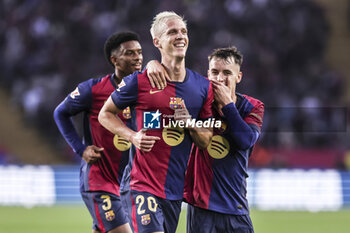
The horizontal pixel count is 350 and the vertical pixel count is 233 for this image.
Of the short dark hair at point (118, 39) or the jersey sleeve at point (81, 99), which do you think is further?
the short dark hair at point (118, 39)

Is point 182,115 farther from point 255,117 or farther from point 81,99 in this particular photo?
point 81,99

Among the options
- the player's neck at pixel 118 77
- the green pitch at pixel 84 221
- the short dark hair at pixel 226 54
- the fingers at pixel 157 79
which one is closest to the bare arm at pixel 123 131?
the fingers at pixel 157 79

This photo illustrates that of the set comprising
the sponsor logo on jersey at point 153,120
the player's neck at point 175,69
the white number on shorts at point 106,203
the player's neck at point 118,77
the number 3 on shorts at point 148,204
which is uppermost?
the player's neck at point 118,77

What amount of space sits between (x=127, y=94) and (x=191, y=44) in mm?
10367

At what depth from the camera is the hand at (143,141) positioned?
4.59 m

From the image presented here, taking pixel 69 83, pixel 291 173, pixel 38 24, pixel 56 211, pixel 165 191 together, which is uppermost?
pixel 38 24

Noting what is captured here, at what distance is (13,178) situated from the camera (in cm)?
1305

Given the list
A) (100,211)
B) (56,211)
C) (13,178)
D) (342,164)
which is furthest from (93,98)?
(342,164)

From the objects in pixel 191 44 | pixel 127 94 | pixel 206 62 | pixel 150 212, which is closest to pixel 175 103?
pixel 127 94

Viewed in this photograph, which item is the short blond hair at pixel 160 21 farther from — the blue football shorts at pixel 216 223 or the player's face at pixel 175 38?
the blue football shorts at pixel 216 223

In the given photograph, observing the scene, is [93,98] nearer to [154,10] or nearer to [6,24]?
[154,10]

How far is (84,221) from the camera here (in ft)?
36.7

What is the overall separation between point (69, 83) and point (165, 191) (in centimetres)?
1092

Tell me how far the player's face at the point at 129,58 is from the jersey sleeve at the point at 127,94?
1.34 metres
